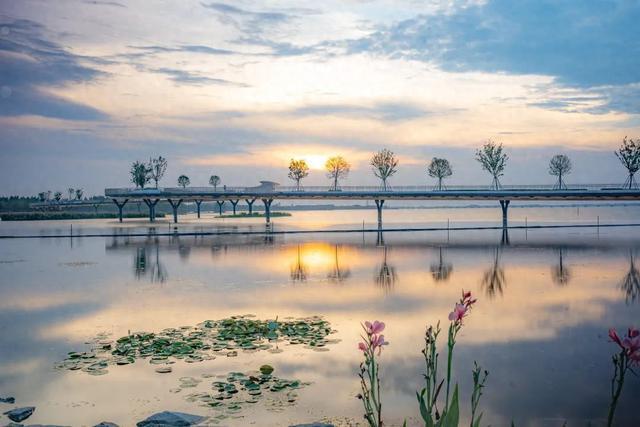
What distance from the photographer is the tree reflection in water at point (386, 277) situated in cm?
2431

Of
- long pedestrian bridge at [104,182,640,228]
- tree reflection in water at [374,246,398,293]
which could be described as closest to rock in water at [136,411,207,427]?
tree reflection in water at [374,246,398,293]

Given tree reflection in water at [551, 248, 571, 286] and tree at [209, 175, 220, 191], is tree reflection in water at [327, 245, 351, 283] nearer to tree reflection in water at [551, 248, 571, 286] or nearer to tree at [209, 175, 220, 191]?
tree reflection in water at [551, 248, 571, 286]

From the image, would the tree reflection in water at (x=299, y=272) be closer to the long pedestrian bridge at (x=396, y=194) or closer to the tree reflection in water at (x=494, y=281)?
the tree reflection in water at (x=494, y=281)

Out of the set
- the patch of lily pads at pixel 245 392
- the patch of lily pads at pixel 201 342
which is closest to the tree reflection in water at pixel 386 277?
the patch of lily pads at pixel 201 342

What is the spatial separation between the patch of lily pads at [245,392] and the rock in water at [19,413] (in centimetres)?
258

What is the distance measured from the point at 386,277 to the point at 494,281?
199 inches

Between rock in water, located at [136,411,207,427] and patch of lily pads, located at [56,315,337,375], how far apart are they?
9.94 feet

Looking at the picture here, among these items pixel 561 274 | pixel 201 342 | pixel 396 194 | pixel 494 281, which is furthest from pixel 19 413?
pixel 396 194

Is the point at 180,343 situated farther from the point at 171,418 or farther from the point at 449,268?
the point at 449,268

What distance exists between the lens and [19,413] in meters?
9.22

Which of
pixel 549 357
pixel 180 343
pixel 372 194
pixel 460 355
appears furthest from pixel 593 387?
pixel 372 194

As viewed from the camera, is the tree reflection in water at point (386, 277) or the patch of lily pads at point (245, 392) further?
the tree reflection in water at point (386, 277)

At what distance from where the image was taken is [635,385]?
432 inches

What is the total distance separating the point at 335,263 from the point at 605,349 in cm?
2099
